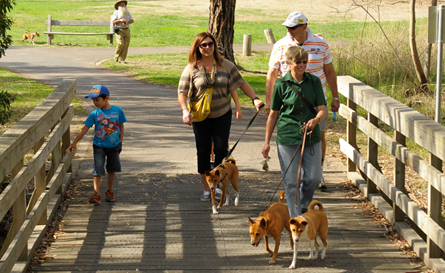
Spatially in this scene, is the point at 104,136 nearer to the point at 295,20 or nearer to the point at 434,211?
the point at 295,20

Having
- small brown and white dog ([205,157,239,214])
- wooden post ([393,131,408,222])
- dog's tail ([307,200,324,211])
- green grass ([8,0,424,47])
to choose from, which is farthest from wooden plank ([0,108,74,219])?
green grass ([8,0,424,47])

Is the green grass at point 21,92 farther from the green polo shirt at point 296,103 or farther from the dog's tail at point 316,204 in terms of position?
the dog's tail at point 316,204

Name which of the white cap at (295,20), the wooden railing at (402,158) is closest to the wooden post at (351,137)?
the wooden railing at (402,158)

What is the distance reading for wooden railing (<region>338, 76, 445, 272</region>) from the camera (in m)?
4.85

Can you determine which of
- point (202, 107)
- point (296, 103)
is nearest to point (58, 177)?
point (202, 107)

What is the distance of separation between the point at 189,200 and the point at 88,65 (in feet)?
46.6

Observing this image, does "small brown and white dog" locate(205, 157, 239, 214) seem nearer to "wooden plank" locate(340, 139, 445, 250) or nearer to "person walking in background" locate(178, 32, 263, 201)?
"person walking in background" locate(178, 32, 263, 201)

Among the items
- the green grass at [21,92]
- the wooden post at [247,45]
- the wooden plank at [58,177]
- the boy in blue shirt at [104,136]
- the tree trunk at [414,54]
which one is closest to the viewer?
the wooden plank at [58,177]

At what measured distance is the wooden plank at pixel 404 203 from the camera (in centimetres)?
483

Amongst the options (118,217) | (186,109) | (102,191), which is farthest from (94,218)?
(186,109)

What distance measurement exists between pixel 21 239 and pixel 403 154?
11.1 feet

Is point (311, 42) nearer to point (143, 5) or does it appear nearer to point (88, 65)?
point (88, 65)

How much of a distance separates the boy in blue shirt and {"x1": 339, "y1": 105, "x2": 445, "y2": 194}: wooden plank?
8.84 ft

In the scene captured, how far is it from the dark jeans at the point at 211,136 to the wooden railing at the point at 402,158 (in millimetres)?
1562
